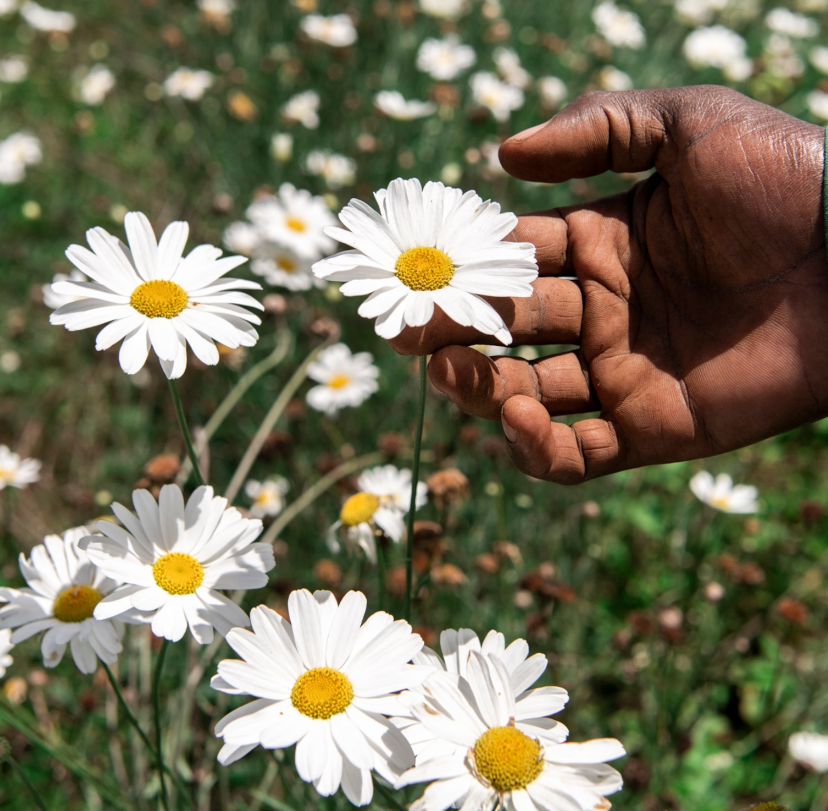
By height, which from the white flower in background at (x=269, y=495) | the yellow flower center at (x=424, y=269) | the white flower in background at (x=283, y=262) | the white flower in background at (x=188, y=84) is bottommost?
the white flower in background at (x=269, y=495)

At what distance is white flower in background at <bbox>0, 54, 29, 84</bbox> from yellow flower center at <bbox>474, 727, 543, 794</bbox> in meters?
5.19

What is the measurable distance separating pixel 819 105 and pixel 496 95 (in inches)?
81.6

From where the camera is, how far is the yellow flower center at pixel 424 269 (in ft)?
4.91

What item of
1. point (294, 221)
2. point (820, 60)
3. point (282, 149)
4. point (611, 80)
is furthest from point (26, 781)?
point (820, 60)

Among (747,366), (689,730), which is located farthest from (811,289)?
(689,730)

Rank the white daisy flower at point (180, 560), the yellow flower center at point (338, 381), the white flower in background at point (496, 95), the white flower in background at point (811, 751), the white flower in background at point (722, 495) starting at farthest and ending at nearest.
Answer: the white flower in background at point (496, 95)
the yellow flower center at point (338, 381)
the white flower in background at point (722, 495)
the white flower in background at point (811, 751)
the white daisy flower at point (180, 560)

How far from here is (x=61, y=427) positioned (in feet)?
11.5

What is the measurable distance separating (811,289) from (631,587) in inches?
57.4

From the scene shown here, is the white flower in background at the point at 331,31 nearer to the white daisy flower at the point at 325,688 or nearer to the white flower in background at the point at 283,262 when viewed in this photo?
the white flower in background at the point at 283,262

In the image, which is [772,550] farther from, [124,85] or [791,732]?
[124,85]

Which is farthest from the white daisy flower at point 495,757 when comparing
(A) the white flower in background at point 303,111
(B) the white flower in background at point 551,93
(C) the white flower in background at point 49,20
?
(C) the white flower in background at point 49,20

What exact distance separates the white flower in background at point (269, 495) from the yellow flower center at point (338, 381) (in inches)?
15.7

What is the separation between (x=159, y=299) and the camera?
154cm

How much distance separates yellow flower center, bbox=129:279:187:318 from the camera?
1535mm
